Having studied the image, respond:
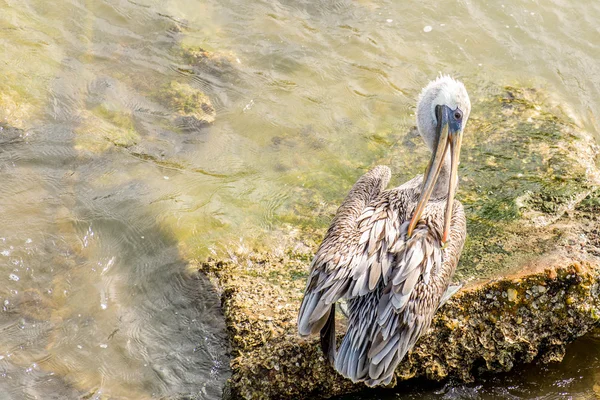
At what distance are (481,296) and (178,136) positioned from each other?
148 inches

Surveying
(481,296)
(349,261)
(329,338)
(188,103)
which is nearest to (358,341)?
(329,338)

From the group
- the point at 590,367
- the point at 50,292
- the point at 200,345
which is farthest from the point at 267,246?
the point at 590,367

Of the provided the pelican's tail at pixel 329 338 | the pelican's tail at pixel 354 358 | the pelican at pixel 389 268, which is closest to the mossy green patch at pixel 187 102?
the pelican at pixel 389 268

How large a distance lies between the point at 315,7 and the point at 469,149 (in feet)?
11.2

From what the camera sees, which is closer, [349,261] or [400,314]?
[400,314]

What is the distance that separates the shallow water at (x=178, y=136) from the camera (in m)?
4.70

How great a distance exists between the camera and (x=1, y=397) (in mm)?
4215

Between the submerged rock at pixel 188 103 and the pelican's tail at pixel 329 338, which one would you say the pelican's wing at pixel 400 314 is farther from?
the submerged rock at pixel 188 103

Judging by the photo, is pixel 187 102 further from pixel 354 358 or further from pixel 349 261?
pixel 354 358

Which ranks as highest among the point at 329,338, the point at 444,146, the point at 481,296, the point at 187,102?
the point at 444,146

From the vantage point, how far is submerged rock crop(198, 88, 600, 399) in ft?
13.5

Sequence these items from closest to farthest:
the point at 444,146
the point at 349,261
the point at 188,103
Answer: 1. the point at 349,261
2. the point at 444,146
3. the point at 188,103

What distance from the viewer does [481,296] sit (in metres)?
4.14

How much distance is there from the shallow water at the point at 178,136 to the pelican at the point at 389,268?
1021 mm
